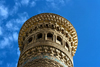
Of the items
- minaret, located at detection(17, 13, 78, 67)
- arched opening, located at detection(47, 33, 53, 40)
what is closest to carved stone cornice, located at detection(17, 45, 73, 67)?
minaret, located at detection(17, 13, 78, 67)

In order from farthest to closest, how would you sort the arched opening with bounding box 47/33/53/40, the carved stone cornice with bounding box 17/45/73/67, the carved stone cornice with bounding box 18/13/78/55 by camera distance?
the carved stone cornice with bounding box 18/13/78/55 → the arched opening with bounding box 47/33/53/40 → the carved stone cornice with bounding box 17/45/73/67

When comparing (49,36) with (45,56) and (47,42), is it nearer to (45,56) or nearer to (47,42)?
(47,42)

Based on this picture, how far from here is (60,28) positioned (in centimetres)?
1323

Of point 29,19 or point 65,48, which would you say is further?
point 29,19

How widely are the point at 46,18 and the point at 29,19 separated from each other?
127 centimetres

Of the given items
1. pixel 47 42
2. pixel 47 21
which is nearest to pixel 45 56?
pixel 47 42

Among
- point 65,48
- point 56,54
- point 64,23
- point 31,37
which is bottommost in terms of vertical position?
point 56,54

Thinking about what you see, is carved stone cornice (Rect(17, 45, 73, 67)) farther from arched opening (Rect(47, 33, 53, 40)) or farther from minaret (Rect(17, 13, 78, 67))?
arched opening (Rect(47, 33, 53, 40))

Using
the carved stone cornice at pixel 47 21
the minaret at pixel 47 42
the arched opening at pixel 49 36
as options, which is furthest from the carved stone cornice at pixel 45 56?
the carved stone cornice at pixel 47 21

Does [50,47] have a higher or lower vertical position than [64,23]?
lower

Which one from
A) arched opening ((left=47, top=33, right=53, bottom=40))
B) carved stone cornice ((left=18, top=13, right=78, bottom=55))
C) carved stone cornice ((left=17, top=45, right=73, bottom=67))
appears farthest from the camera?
carved stone cornice ((left=18, top=13, right=78, bottom=55))

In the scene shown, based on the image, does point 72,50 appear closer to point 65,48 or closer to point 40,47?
point 65,48

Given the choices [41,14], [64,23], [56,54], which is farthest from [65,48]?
[41,14]

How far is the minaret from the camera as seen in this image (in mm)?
11070
